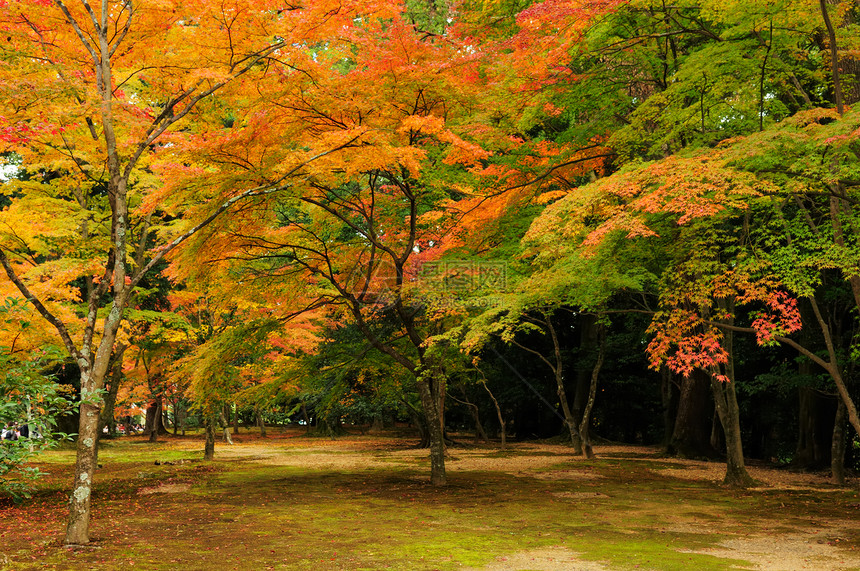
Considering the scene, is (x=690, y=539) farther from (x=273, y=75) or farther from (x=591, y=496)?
(x=273, y=75)

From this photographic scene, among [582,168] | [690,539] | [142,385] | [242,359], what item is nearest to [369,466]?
[242,359]

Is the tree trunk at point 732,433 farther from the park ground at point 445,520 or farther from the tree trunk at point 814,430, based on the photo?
the tree trunk at point 814,430

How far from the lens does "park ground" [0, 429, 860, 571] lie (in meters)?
6.57

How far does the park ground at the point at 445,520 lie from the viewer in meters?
6.57

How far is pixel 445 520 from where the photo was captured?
29.3 feet

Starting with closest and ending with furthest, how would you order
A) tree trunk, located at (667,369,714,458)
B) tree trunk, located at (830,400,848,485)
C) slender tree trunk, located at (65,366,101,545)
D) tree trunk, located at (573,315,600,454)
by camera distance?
slender tree trunk, located at (65,366,101,545), tree trunk, located at (830,400,848,485), tree trunk, located at (667,369,714,458), tree trunk, located at (573,315,600,454)

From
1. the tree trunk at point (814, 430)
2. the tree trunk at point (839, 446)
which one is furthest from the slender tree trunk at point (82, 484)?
the tree trunk at point (814, 430)

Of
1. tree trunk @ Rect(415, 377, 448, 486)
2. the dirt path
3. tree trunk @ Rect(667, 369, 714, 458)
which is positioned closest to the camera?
the dirt path

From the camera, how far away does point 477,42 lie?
1391cm

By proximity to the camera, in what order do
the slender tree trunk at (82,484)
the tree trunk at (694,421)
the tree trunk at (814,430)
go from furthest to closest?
the tree trunk at (694,421), the tree trunk at (814,430), the slender tree trunk at (82,484)

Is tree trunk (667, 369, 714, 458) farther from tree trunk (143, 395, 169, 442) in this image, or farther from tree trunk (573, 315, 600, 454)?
tree trunk (143, 395, 169, 442)

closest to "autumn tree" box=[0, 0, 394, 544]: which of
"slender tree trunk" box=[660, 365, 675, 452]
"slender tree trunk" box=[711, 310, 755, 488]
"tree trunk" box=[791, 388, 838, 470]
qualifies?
"slender tree trunk" box=[711, 310, 755, 488]

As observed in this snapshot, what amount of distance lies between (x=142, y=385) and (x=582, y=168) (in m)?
24.0

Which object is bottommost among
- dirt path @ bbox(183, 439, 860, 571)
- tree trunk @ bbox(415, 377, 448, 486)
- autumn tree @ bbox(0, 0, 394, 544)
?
dirt path @ bbox(183, 439, 860, 571)
